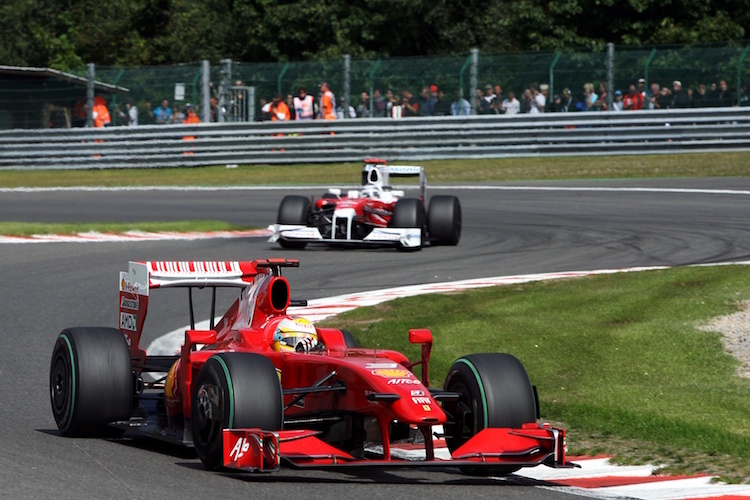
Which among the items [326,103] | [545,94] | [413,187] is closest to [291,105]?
[326,103]

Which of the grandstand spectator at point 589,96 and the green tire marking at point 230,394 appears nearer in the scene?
the green tire marking at point 230,394

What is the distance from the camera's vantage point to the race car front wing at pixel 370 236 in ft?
55.8

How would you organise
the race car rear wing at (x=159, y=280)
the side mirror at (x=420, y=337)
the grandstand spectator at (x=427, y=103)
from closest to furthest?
1. the side mirror at (x=420, y=337)
2. the race car rear wing at (x=159, y=280)
3. the grandstand spectator at (x=427, y=103)

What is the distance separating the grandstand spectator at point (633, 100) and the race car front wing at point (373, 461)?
2208cm

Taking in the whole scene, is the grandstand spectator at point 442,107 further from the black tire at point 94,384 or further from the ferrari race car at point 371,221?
the black tire at point 94,384

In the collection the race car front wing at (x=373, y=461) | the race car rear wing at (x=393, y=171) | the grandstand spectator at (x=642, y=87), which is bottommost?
the race car front wing at (x=373, y=461)

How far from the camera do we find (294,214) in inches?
687

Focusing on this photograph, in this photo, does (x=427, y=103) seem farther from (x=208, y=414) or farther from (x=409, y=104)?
(x=208, y=414)

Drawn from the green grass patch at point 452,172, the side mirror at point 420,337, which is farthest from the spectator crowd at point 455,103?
the side mirror at point 420,337

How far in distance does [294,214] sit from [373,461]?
452 inches

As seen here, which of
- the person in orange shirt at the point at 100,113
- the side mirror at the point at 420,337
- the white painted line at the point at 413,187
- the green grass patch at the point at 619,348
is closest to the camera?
the side mirror at the point at 420,337

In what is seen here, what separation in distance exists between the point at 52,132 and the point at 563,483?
999 inches

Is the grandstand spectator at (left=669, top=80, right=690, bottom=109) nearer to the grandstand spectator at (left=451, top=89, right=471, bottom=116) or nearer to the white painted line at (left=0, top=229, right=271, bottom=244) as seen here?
the grandstand spectator at (left=451, top=89, right=471, bottom=116)

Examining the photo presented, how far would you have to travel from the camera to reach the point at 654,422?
25.0 ft
